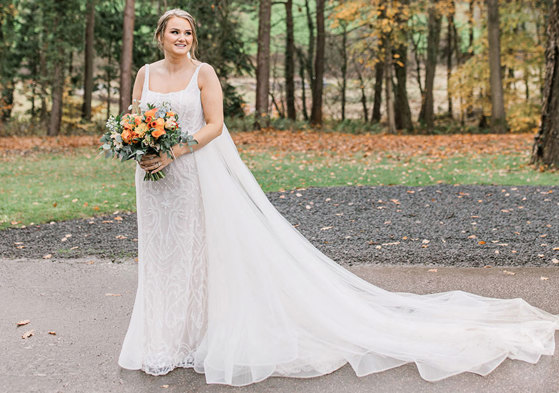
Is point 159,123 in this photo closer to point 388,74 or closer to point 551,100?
point 551,100

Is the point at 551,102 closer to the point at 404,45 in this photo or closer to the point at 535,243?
the point at 535,243

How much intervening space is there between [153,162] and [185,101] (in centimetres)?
50

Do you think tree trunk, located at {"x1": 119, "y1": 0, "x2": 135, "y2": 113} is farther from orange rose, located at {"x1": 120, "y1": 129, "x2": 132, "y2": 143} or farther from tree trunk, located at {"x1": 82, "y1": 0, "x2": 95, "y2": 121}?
orange rose, located at {"x1": 120, "y1": 129, "x2": 132, "y2": 143}

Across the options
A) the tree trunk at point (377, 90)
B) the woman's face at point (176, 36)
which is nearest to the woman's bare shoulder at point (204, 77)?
the woman's face at point (176, 36)

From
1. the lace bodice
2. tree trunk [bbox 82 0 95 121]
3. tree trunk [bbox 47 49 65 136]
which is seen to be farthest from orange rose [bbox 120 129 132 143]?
tree trunk [bbox 82 0 95 121]

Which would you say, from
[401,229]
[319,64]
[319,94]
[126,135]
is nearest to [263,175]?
[401,229]

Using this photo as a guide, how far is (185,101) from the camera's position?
13.4 ft

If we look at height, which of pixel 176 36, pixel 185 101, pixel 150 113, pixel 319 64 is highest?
pixel 319 64

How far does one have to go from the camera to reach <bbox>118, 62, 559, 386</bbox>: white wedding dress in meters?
4.07

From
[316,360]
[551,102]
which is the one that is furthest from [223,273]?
[551,102]

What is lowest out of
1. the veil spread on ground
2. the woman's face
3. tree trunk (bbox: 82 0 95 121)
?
the veil spread on ground

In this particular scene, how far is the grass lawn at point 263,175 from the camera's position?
1056cm

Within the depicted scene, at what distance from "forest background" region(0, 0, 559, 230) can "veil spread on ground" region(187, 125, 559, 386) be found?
4.51 meters

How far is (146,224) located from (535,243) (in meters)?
5.29
